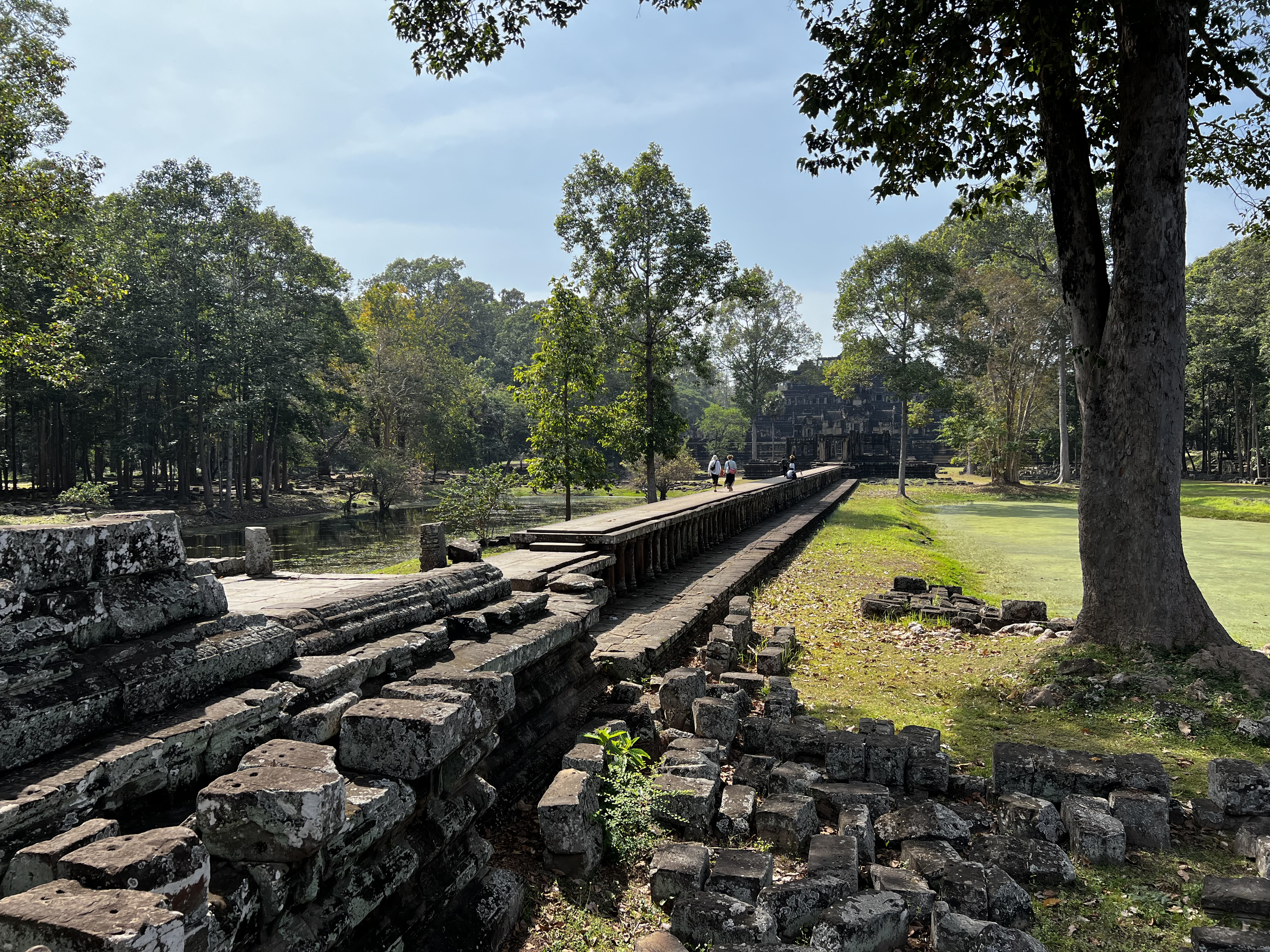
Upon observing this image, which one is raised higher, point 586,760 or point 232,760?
point 232,760

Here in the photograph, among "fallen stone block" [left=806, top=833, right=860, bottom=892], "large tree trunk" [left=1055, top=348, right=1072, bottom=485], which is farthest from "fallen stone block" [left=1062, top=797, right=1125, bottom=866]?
"large tree trunk" [left=1055, top=348, right=1072, bottom=485]

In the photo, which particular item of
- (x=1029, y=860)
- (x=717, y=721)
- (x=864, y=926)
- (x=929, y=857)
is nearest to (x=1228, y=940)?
(x=1029, y=860)

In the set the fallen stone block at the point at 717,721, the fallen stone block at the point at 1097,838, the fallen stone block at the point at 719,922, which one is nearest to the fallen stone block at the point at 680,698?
the fallen stone block at the point at 717,721

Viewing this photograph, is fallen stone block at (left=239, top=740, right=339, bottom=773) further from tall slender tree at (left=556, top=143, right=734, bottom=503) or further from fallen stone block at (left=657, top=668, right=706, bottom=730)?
tall slender tree at (left=556, top=143, right=734, bottom=503)

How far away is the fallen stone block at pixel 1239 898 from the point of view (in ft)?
8.50

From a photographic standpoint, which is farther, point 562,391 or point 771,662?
point 562,391

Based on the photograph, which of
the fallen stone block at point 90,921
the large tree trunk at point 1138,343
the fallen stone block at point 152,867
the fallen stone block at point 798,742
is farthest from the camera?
the large tree trunk at point 1138,343

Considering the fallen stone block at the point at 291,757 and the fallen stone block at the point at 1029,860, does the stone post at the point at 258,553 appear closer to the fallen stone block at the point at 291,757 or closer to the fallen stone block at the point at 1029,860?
the fallen stone block at the point at 291,757

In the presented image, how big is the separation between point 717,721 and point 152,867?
3178mm

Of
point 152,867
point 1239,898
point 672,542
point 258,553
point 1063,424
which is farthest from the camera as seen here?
point 1063,424

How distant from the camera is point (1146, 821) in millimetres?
3254

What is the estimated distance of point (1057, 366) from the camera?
3581cm

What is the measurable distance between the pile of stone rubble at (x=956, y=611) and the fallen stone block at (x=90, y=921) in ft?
25.2

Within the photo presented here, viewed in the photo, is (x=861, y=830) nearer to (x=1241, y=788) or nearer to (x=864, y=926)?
(x=864, y=926)
